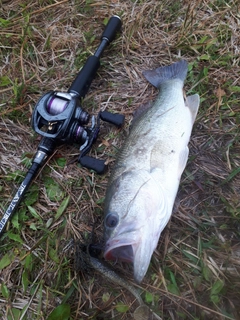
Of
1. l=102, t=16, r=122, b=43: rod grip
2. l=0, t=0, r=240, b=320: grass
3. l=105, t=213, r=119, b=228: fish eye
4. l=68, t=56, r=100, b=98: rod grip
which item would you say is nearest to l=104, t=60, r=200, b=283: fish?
l=105, t=213, r=119, b=228: fish eye

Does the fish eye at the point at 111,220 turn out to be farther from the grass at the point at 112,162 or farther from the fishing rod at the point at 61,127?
the fishing rod at the point at 61,127

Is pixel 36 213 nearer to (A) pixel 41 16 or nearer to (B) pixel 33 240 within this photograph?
(B) pixel 33 240

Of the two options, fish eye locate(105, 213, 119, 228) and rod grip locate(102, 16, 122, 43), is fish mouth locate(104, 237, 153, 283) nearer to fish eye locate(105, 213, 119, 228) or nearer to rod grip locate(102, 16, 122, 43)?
fish eye locate(105, 213, 119, 228)

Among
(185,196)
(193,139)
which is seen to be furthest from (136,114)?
(185,196)

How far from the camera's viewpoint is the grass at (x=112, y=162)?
2.41 meters

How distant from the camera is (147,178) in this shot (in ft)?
7.70

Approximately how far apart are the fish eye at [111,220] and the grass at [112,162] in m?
0.46

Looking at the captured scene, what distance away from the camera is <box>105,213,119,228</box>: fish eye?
2195 mm

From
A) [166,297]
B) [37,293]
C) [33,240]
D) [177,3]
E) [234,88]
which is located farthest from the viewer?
[177,3]

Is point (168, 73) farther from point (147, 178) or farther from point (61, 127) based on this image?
point (147, 178)

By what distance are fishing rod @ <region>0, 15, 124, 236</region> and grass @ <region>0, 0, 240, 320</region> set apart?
5.2 inches

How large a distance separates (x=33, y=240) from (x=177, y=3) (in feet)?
9.55

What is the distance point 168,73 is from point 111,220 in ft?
5.22

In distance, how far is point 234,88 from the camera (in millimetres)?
3104
